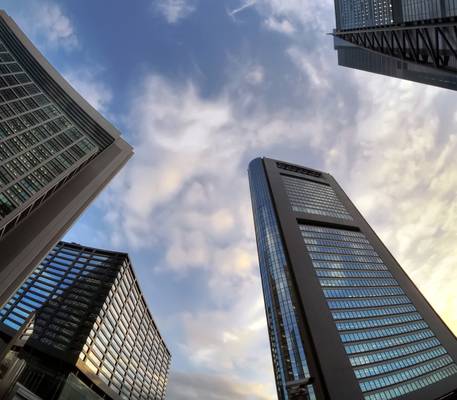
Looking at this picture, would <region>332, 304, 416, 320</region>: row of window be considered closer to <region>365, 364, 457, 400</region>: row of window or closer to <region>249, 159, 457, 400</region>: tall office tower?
<region>249, 159, 457, 400</region>: tall office tower

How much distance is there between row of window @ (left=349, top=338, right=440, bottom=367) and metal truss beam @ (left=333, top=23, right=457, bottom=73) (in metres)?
64.6

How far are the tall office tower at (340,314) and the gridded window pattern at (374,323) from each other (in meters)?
0.30

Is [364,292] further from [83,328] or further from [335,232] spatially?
[83,328]

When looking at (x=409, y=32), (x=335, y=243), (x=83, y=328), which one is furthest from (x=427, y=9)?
(x=83, y=328)

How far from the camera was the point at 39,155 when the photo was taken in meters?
68.1

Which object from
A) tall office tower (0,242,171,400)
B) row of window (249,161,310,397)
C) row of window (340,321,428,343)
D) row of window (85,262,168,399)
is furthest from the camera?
row of window (85,262,168,399)

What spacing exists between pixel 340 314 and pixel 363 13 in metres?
80.8

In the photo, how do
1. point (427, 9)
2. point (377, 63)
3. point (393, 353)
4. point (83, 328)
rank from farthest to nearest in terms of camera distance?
point (377, 63) < point (83, 328) < point (393, 353) < point (427, 9)

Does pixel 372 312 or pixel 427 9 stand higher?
pixel 427 9

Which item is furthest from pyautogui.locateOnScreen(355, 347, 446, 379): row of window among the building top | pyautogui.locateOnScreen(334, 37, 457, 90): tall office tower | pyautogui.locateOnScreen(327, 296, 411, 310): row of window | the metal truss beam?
the building top

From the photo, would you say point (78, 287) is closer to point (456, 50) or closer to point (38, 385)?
point (38, 385)

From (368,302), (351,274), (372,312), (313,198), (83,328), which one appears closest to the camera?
(372,312)

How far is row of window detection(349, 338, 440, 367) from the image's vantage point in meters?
71.2

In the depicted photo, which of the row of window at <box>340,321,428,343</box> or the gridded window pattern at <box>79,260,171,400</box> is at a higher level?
the gridded window pattern at <box>79,260,171,400</box>
